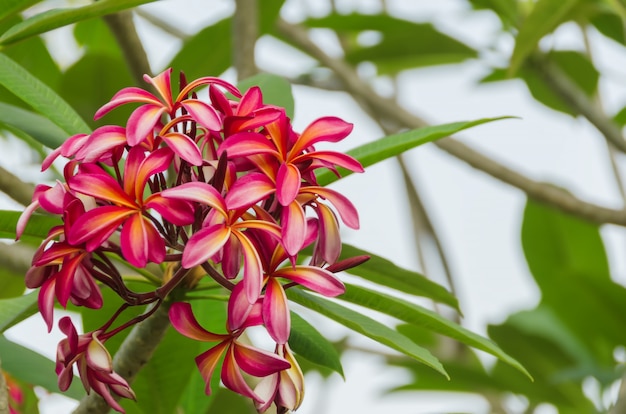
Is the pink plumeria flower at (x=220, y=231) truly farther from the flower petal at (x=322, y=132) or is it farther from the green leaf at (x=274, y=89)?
the green leaf at (x=274, y=89)

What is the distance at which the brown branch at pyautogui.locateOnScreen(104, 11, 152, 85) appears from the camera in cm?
105

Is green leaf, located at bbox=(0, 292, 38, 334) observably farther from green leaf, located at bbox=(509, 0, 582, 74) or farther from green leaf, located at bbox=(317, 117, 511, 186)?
green leaf, located at bbox=(509, 0, 582, 74)

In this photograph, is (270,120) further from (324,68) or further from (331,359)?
(324,68)

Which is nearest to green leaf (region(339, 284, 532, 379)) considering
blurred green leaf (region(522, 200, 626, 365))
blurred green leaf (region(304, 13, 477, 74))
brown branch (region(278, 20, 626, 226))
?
brown branch (region(278, 20, 626, 226))

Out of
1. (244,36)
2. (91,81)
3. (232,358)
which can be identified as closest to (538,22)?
(244,36)

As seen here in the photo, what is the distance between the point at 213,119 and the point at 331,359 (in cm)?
25

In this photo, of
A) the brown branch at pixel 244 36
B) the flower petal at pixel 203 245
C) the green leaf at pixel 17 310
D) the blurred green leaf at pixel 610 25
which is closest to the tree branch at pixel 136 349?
the green leaf at pixel 17 310

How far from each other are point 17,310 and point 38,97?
172mm

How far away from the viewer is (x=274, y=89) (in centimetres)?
89

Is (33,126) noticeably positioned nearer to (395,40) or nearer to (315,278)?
A: (315,278)

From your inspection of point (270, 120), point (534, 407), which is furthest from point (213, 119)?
point (534, 407)

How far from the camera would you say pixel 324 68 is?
64.8 inches

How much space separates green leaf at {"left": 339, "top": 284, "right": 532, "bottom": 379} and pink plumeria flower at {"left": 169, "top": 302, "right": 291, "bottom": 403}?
124 mm

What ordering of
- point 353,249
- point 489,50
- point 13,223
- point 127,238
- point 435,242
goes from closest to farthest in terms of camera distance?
point 127,238 < point 13,223 < point 353,249 < point 489,50 < point 435,242
